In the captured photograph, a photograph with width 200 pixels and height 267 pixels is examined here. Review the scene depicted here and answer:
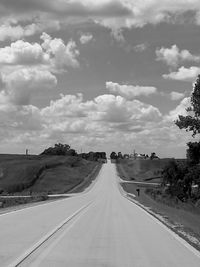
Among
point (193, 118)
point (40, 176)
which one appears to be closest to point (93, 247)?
point (193, 118)

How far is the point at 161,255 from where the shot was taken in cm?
1208

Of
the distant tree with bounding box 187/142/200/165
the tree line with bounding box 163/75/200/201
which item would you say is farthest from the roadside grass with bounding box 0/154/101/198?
the distant tree with bounding box 187/142/200/165

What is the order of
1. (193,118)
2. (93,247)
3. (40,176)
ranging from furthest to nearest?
(40,176), (193,118), (93,247)

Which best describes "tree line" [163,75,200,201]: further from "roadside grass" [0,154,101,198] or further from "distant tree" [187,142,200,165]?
"roadside grass" [0,154,101,198]

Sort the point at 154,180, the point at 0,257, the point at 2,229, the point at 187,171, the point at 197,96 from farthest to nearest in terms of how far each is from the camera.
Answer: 1. the point at 154,180
2. the point at 187,171
3. the point at 197,96
4. the point at 2,229
5. the point at 0,257

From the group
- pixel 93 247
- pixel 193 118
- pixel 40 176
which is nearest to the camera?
pixel 93 247

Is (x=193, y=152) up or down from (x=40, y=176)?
up

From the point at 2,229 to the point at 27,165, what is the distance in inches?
Result: 5007

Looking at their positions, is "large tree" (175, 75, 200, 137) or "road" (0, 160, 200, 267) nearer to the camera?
"road" (0, 160, 200, 267)

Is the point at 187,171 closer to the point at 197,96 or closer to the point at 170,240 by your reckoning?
the point at 197,96

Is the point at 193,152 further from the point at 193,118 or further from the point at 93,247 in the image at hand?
the point at 93,247

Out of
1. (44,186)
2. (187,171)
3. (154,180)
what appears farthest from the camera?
(154,180)

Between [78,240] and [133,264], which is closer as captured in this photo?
[133,264]

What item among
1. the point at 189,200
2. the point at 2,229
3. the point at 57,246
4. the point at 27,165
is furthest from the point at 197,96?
the point at 27,165
